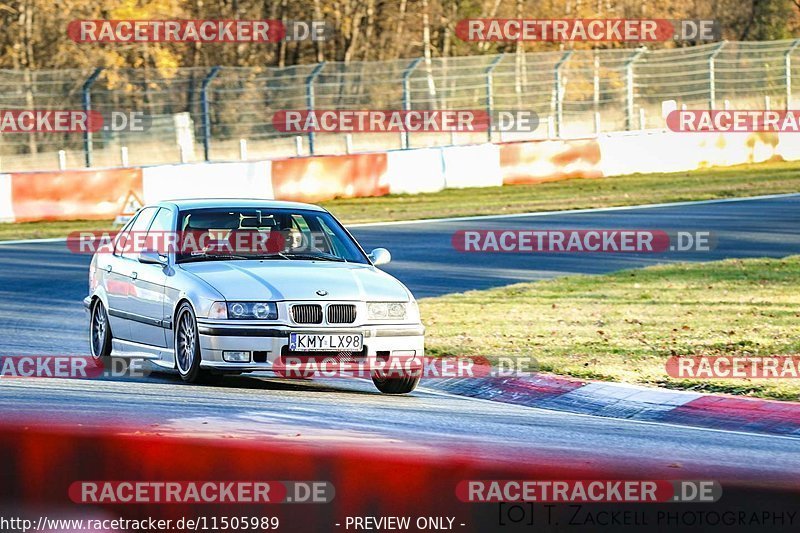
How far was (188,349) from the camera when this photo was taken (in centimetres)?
1063

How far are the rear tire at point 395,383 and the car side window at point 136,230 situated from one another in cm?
239

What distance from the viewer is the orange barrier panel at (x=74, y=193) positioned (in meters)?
25.8

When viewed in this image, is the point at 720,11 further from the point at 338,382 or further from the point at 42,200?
the point at 338,382

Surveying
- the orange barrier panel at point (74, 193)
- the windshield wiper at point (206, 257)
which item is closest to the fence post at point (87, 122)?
→ the orange barrier panel at point (74, 193)

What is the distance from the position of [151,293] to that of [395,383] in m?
2.03

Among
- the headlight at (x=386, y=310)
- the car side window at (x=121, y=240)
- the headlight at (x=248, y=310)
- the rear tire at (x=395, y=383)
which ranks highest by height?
the car side window at (x=121, y=240)

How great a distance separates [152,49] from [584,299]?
30.1 meters

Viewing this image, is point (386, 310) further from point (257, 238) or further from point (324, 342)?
point (257, 238)

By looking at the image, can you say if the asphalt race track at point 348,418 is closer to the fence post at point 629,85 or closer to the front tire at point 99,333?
the front tire at point 99,333

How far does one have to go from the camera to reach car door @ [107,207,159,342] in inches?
459

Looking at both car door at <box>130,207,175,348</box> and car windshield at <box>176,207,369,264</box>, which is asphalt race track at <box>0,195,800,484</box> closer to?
car door at <box>130,207,175,348</box>

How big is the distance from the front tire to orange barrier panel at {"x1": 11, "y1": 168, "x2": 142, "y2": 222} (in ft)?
45.4

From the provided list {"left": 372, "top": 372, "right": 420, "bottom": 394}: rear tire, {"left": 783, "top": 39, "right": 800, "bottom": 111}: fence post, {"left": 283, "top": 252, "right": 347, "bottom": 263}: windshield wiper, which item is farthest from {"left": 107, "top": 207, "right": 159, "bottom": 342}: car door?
{"left": 783, "top": 39, "right": 800, "bottom": 111}: fence post

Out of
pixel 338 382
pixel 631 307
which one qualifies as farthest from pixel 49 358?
pixel 631 307
